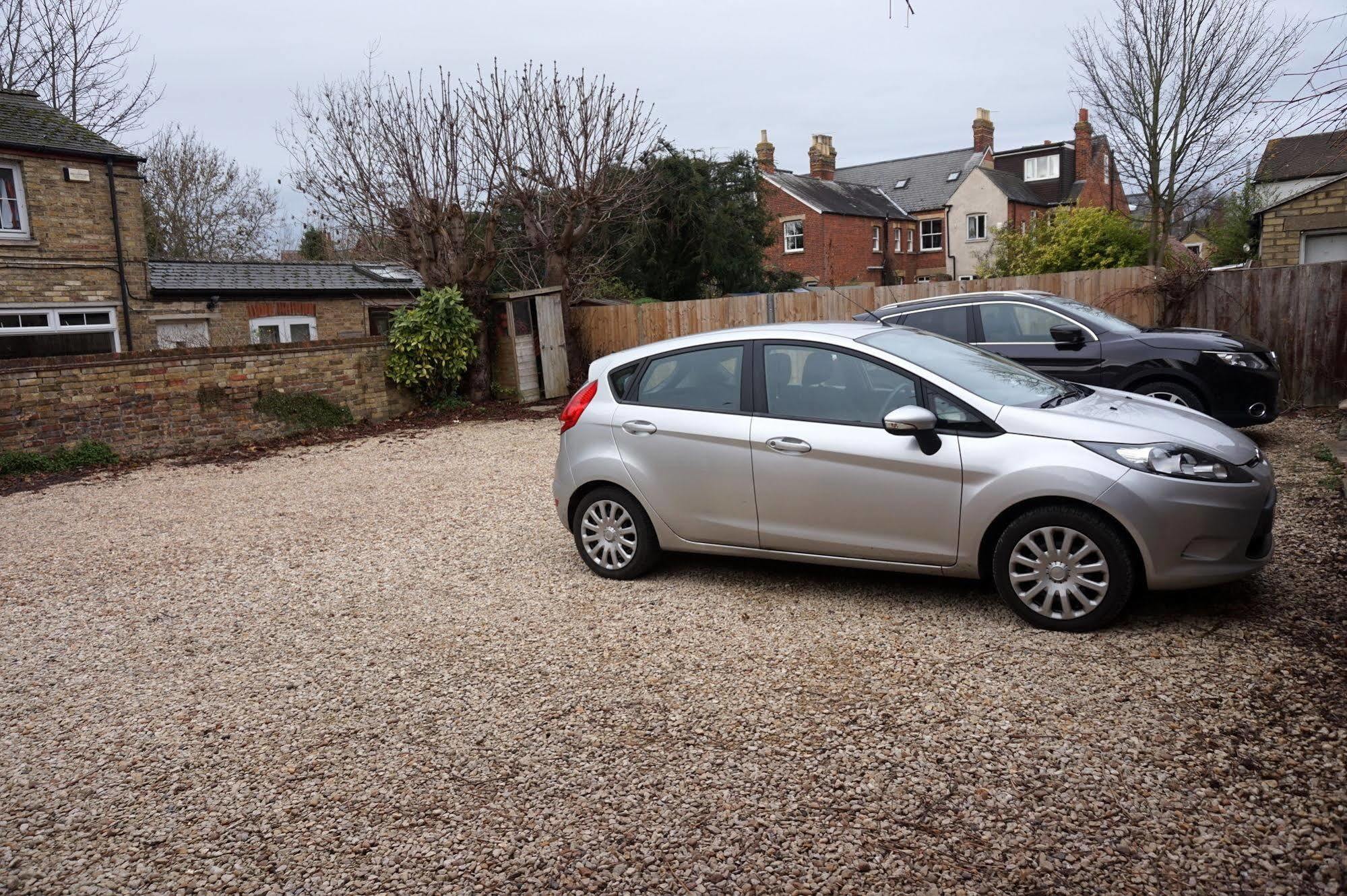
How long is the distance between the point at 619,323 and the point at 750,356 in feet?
42.7

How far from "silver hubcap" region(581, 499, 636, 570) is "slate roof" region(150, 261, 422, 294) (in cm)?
1521

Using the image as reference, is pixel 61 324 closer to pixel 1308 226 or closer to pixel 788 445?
pixel 788 445

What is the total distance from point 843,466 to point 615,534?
1.73m

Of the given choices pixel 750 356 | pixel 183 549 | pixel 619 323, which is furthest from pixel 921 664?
pixel 619 323

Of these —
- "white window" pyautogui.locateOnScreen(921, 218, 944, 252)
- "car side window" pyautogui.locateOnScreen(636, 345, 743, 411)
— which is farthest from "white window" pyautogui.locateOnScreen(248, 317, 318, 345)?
"white window" pyautogui.locateOnScreen(921, 218, 944, 252)

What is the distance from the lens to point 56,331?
1802 centimetres

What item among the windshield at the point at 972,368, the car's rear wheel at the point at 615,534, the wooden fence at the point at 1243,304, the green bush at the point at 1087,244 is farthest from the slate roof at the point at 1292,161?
the car's rear wheel at the point at 615,534

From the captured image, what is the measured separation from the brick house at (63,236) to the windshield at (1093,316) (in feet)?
59.4

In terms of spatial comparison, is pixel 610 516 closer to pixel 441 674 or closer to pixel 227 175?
pixel 441 674

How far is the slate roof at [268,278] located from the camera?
789 inches

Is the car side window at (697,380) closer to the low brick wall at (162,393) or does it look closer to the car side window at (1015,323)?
the car side window at (1015,323)

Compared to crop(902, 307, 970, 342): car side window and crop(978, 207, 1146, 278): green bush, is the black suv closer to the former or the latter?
crop(902, 307, 970, 342): car side window

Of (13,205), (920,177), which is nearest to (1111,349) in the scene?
(13,205)

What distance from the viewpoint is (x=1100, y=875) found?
2773mm
